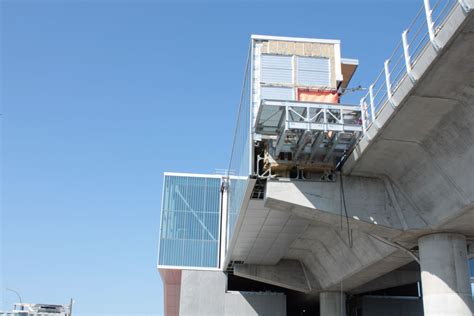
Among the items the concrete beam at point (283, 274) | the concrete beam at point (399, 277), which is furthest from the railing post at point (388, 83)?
the concrete beam at point (399, 277)

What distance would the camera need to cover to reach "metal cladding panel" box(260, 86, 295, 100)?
21.3m

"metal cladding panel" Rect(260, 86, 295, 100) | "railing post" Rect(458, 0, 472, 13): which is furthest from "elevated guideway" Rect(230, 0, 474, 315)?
"metal cladding panel" Rect(260, 86, 295, 100)

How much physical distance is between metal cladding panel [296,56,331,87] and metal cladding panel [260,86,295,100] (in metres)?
0.72

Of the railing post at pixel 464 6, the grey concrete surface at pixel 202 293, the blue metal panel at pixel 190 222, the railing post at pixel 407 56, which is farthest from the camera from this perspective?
the blue metal panel at pixel 190 222

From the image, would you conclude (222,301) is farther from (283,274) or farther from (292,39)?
(292,39)

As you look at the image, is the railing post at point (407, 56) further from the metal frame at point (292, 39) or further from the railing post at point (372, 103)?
the metal frame at point (292, 39)

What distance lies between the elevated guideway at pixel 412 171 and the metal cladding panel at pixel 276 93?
3621mm

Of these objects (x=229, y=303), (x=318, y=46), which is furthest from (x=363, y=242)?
(x=229, y=303)

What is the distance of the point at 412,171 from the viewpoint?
18.5 metres

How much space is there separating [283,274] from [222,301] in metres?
6.04

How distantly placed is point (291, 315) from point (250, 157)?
4306 cm

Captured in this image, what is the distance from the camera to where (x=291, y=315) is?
59250mm

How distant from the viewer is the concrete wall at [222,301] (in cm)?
4000

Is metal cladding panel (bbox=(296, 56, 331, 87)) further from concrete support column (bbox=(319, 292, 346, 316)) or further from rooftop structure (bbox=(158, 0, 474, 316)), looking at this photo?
concrete support column (bbox=(319, 292, 346, 316))
